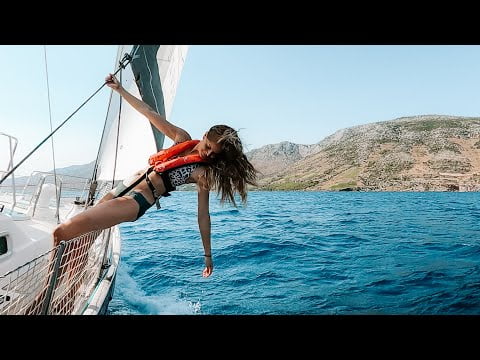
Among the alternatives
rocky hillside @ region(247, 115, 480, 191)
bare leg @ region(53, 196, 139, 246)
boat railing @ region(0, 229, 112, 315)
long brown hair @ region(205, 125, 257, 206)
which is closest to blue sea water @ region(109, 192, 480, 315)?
long brown hair @ region(205, 125, 257, 206)

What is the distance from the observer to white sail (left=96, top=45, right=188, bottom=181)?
440 centimetres

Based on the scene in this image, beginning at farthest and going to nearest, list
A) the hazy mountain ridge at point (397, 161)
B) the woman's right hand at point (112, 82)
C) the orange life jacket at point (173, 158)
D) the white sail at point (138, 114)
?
1. the hazy mountain ridge at point (397, 161)
2. the white sail at point (138, 114)
3. the woman's right hand at point (112, 82)
4. the orange life jacket at point (173, 158)

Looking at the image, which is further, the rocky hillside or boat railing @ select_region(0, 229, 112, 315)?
the rocky hillside

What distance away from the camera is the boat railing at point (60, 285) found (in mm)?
2150

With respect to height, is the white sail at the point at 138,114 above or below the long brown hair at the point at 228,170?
above

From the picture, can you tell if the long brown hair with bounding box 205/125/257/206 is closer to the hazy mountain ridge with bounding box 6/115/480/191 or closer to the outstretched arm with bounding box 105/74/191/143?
the outstretched arm with bounding box 105/74/191/143

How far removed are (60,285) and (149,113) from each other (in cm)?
139

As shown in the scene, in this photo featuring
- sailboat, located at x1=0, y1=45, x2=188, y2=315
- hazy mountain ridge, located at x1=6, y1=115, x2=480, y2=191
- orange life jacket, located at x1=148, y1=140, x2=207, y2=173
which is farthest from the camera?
hazy mountain ridge, located at x1=6, y1=115, x2=480, y2=191

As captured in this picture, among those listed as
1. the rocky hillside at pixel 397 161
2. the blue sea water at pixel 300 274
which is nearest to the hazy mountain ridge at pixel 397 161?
the rocky hillside at pixel 397 161

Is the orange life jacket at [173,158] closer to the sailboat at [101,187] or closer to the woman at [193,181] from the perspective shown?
the woman at [193,181]

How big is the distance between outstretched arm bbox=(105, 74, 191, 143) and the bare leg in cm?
69

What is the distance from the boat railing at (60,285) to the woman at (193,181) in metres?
0.17

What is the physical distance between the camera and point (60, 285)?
2.43 metres
